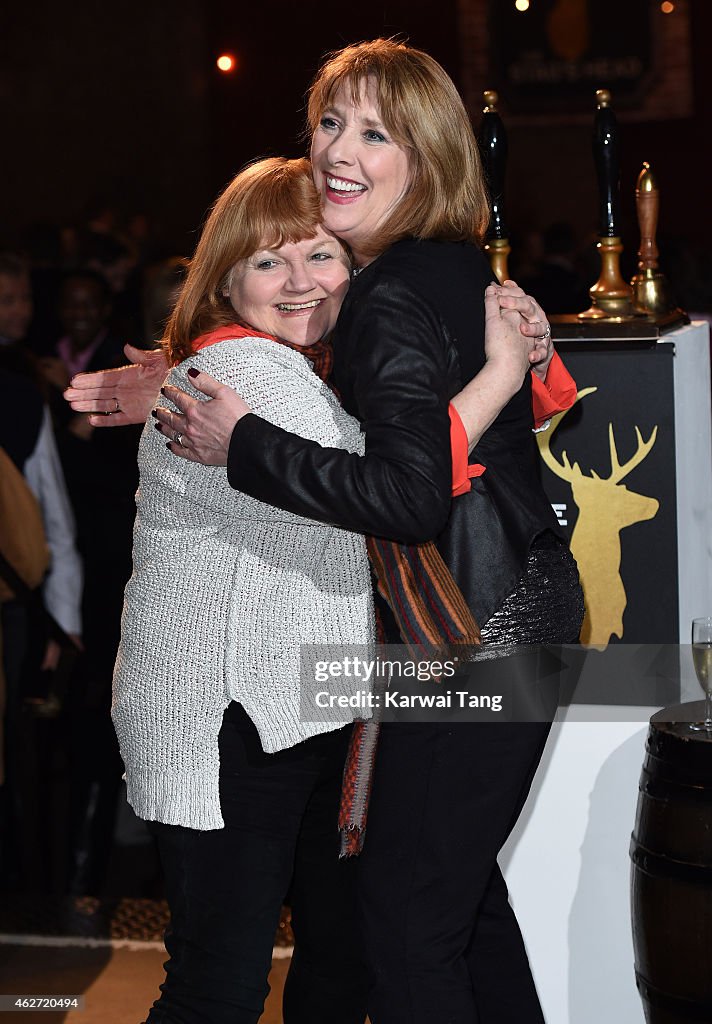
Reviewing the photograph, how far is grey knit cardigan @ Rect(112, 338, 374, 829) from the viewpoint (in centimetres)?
168

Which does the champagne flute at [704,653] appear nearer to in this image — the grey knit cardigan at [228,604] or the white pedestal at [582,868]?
the white pedestal at [582,868]

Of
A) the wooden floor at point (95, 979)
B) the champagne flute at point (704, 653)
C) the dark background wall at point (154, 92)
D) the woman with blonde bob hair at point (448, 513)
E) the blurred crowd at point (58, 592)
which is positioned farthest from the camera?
the dark background wall at point (154, 92)

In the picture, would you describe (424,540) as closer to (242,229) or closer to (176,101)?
(242,229)

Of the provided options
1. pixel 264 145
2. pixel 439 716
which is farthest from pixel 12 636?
pixel 264 145

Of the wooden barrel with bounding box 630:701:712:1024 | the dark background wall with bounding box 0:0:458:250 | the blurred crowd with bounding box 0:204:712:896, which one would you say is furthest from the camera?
the dark background wall with bounding box 0:0:458:250

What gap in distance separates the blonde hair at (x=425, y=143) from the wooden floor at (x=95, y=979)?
1.55m

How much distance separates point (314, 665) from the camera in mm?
1684

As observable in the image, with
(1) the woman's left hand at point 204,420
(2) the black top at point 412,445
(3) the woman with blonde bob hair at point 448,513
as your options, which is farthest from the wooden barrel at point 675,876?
(1) the woman's left hand at point 204,420

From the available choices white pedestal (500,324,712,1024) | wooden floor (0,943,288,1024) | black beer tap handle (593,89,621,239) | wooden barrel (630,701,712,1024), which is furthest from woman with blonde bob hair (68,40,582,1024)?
wooden floor (0,943,288,1024)

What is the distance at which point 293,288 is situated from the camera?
5.88 feet

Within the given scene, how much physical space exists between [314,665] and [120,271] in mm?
3624

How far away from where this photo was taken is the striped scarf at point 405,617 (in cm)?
164

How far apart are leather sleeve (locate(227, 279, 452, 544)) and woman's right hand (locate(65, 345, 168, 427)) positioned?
0.56 m

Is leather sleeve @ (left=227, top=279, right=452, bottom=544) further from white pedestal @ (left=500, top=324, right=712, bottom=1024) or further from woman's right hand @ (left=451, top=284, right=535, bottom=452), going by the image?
white pedestal @ (left=500, top=324, right=712, bottom=1024)
